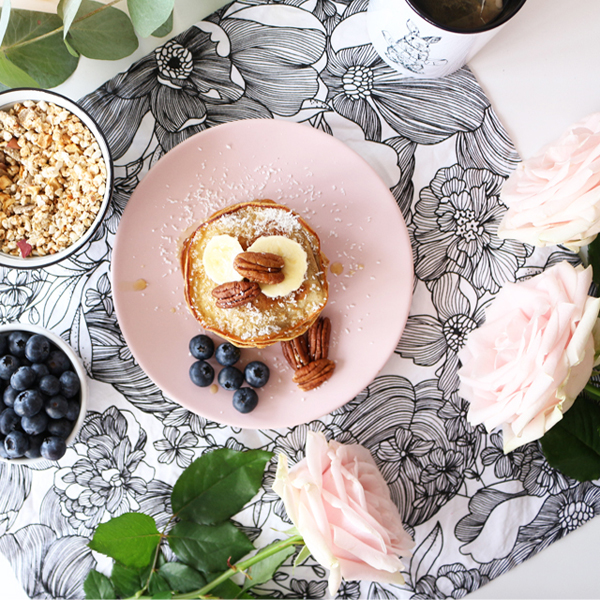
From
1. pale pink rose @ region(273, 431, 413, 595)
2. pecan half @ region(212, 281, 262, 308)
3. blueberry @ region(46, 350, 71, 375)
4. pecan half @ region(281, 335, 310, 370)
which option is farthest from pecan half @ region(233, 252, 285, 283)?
blueberry @ region(46, 350, 71, 375)

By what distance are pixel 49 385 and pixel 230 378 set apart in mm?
379

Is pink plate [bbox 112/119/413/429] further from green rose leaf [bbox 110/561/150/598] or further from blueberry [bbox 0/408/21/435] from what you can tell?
green rose leaf [bbox 110/561/150/598]

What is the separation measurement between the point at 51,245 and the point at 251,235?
17.4 inches

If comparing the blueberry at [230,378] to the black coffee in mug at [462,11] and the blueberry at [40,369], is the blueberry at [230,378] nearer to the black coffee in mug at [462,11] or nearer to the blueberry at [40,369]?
the blueberry at [40,369]

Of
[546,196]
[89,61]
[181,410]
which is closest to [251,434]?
[181,410]

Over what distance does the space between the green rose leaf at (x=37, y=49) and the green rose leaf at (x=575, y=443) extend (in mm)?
1394

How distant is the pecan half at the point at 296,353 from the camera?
112 cm

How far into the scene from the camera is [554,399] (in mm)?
952

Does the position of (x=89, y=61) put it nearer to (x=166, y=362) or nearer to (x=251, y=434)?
(x=166, y=362)

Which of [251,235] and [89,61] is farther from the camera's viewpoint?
[89,61]

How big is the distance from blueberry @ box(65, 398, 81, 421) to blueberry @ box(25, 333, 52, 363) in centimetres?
11

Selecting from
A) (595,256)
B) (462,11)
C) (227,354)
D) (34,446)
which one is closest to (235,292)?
(227,354)

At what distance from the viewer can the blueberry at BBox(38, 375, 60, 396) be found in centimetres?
103

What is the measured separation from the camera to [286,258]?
1.03 meters
